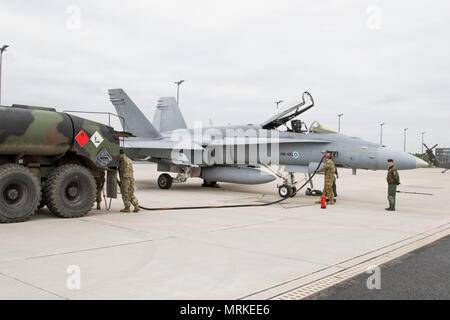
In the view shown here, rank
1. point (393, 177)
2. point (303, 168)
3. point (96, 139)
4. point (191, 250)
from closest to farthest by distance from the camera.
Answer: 1. point (191, 250)
2. point (96, 139)
3. point (393, 177)
4. point (303, 168)

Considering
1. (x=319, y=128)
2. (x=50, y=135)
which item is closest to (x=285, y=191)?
(x=319, y=128)

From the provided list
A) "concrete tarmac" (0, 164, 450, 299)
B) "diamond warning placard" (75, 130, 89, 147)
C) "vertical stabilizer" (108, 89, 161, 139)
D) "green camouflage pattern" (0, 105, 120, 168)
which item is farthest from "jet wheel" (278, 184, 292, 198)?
"vertical stabilizer" (108, 89, 161, 139)

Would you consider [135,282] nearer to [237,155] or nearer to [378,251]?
[378,251]

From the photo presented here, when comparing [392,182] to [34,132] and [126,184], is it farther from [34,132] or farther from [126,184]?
[34,132]

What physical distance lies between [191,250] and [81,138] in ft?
13.4

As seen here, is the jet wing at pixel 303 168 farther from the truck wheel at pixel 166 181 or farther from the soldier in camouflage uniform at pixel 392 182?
the truck wheel at pixel 166 181

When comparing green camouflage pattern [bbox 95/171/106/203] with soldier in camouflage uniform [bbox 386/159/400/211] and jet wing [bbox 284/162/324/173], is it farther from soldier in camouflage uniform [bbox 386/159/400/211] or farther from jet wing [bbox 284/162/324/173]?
soldier in camouflage uniform [bbox 386/159/400/211]

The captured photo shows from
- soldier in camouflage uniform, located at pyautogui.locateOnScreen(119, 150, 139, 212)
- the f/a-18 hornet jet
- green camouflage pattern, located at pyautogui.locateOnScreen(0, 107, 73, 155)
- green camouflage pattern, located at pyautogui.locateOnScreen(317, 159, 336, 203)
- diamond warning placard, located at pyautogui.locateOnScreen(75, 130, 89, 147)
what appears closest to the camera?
green camouflage pattern, located at pyautogui.locateOnScreen(0, 107, 73, 155)

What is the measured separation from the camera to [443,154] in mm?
39062

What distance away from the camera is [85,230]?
677 centimetres

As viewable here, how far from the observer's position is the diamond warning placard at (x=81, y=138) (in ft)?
26.8

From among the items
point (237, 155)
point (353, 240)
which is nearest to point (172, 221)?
point (353, 240)

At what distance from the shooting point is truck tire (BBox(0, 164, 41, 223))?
7.19m

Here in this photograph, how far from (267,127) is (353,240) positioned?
Answer: 7.96 metres
